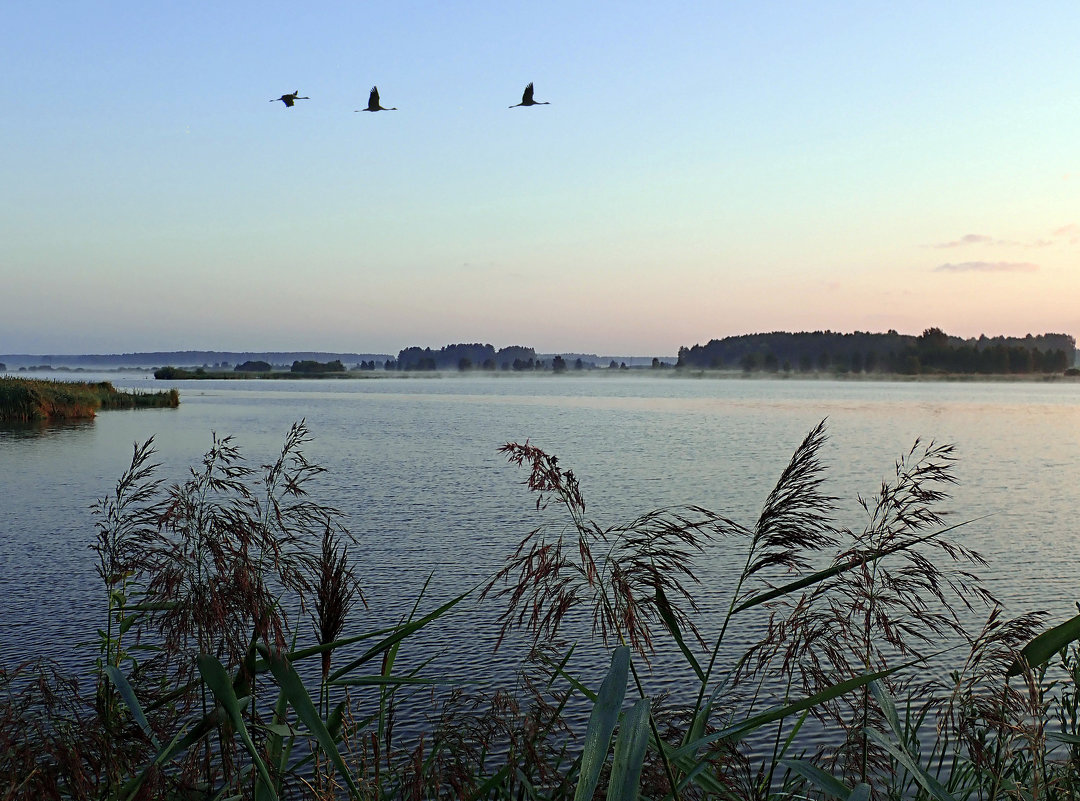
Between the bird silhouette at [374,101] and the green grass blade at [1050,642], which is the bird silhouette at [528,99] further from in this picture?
the green grass blade at [1050,642]

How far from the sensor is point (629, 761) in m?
2.32

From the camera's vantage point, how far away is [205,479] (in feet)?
17.9

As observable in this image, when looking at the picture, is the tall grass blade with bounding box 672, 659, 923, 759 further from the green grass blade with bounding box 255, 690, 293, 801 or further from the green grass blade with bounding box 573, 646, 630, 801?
the green grass blade with bounding box 255, 690, 293, 801

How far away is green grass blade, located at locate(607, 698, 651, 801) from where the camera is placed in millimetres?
2264

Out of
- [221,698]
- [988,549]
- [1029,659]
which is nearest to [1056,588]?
[988,549]

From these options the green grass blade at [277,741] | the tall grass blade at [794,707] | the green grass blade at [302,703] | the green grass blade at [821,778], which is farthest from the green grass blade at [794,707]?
the green grass blade at [277,741]

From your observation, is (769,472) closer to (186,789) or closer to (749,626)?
(749,626)

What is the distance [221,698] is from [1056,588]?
677 inches

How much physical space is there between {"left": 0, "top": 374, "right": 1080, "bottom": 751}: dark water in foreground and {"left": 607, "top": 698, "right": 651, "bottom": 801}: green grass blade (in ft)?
28.2

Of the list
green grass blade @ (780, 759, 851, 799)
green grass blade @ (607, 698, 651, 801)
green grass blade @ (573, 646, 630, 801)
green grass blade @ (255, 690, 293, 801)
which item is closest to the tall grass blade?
green grass blade @ (780, 759, 851, 799)

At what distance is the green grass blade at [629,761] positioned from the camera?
7.43ft

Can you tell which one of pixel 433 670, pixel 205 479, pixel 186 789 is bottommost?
pixel 433 670

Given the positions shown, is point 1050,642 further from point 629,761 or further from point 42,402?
point 42,402

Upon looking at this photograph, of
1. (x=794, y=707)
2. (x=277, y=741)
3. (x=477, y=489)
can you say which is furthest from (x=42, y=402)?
(x=794, y=707)
